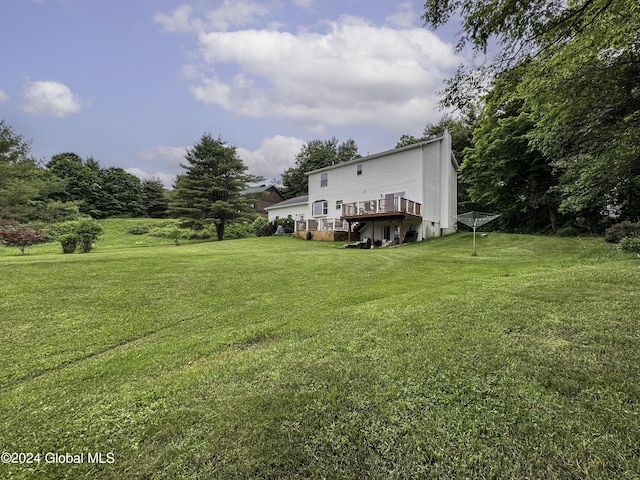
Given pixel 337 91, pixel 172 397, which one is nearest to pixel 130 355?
pixel 172 397

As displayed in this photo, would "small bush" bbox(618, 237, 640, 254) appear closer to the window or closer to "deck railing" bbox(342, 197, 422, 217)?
"deck railing" bbox(342, 197, 422, 217)

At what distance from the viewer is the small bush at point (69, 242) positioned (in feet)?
44.3

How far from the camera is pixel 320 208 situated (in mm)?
24406

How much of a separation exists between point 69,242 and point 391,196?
18.6m

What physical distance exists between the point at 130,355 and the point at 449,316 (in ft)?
14.6

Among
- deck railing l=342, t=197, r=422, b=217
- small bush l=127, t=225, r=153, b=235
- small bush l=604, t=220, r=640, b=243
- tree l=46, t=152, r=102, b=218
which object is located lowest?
small bush l=604, t=220, r=640, b=243

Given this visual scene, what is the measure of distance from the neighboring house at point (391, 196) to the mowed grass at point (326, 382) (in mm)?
13045

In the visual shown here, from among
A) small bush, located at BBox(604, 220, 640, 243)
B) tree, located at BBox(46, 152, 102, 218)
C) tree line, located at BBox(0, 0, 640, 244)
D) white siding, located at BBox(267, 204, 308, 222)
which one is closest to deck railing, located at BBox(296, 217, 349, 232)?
white siding, located at BBox(267, 204, 308, 222)

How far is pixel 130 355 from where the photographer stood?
11.6 feet

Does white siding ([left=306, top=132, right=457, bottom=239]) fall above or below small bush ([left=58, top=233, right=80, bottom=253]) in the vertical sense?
above

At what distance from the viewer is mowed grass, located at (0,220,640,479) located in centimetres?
184

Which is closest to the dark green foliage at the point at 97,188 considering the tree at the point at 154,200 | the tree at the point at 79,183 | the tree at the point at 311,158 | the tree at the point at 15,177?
the tree at the point at 79,183

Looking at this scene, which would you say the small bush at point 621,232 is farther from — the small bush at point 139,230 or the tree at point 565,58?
the small bush at point 139,230

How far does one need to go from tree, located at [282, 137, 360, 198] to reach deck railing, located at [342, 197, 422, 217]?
23189 millimetres
